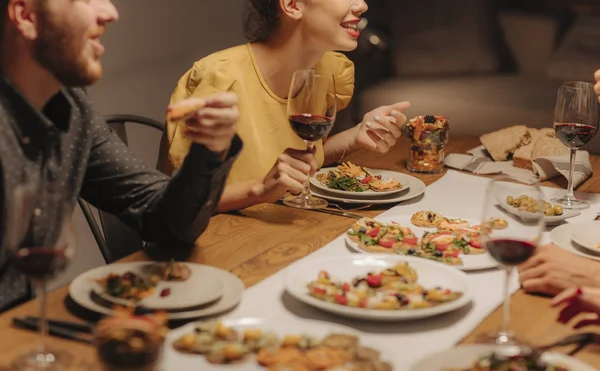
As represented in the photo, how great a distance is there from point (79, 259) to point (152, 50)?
0.84 meters

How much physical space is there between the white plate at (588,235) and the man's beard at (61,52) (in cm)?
105

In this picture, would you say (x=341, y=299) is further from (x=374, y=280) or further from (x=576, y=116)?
(x=576, y=116)

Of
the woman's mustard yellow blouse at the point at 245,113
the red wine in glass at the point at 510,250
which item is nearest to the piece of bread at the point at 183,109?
the red wine in glass at the point at 510,250

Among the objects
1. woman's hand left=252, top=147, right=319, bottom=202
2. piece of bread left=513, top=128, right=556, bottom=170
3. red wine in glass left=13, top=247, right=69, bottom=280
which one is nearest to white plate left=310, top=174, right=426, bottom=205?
woman's hand left=252, top=147, right=319, bottom=202

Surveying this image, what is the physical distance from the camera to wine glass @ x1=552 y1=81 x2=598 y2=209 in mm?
2100

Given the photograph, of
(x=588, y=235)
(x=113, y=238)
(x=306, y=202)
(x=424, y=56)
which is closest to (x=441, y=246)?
(x=588, y=235)

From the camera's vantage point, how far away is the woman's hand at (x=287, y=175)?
1948 mm

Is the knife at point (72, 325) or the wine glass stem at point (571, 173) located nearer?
the knife at point (72, 325)

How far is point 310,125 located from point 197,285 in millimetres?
659

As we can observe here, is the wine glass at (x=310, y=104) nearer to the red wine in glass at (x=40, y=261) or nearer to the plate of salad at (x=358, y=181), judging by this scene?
the plate of salad at (x=358, y=181)

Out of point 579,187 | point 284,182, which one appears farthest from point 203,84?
point 579,187

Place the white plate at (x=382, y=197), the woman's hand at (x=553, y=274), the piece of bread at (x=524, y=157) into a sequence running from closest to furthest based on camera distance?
1. the woman's hand at (x=553, y=274)
2. the white plate at (x=382, y=197)
3. the piece of bread at (x=524, y=157)

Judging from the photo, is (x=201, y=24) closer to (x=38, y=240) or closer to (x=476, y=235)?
(x=476, y=235)

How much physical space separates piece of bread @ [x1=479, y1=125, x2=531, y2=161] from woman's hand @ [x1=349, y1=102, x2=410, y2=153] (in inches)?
15.3
